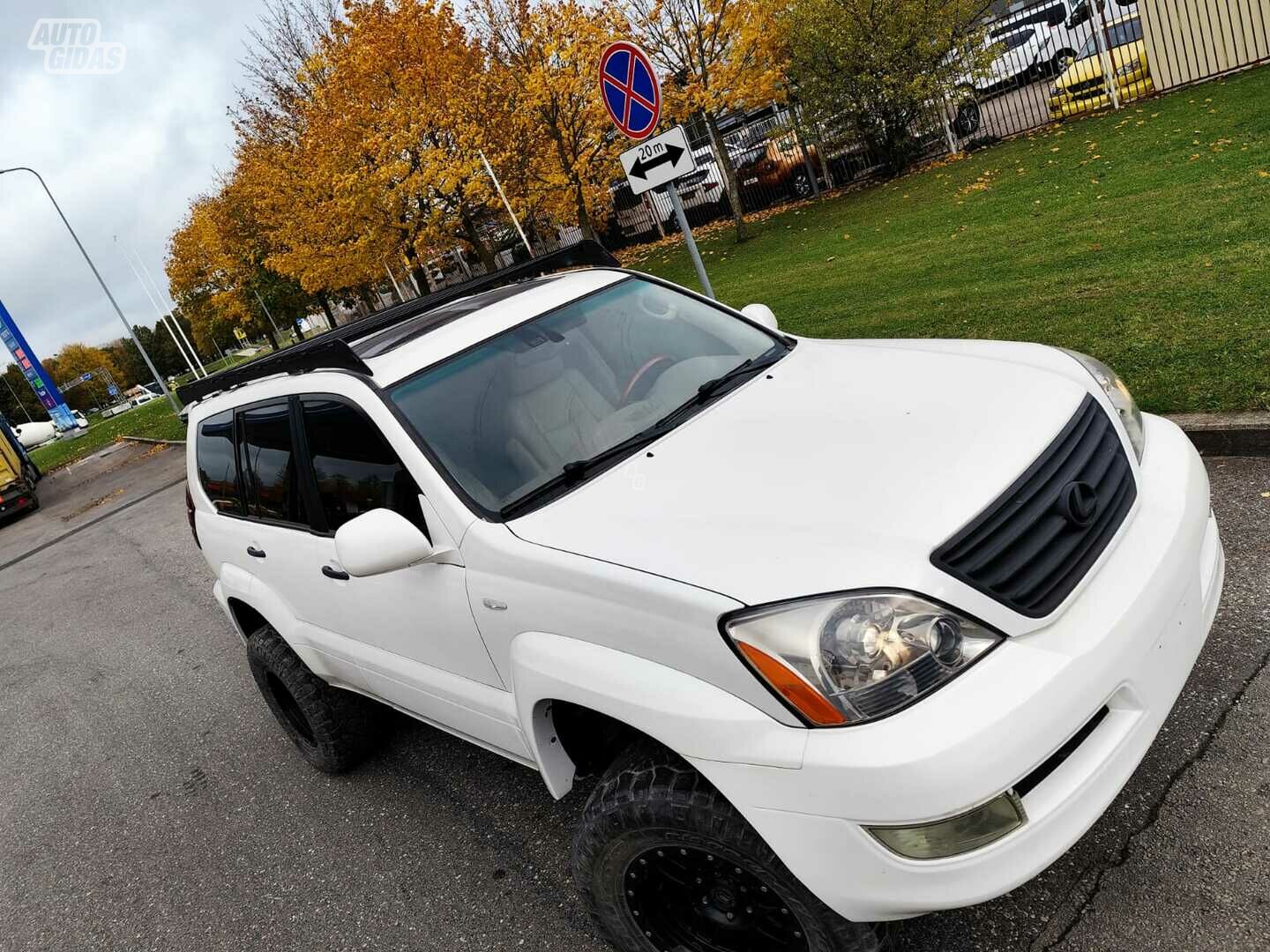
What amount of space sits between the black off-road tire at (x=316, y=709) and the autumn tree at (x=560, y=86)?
16004 mm

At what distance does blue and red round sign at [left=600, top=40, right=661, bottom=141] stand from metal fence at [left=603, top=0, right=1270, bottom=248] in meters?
11.3

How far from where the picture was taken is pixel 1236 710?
8.83 feet

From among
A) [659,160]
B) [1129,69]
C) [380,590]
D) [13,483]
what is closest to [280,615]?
[380,590]

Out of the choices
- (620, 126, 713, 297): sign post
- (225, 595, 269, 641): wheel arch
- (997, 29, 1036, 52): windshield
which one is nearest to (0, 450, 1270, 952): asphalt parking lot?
(225, 595, 269, 641): wheel arch

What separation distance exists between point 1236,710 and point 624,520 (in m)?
2.11

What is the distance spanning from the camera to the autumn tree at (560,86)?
57.1 feet

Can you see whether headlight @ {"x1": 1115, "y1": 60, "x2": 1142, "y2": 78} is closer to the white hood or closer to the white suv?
the white suv

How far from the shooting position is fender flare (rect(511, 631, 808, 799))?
1.84 m

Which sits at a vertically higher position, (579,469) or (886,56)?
(886,56)

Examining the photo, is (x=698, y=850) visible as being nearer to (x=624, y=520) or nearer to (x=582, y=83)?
(x=624, y=520)

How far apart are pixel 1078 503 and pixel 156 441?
25133mm

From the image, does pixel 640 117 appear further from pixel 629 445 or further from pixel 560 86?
pixel 560 86

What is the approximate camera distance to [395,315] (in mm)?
3828

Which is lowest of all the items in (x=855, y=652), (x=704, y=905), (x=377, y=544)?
(x=704, y=905)
